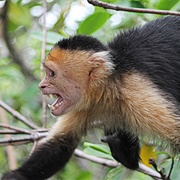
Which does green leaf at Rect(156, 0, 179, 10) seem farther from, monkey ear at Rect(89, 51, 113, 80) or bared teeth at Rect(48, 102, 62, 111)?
bared teeth at Rect(48, 102, 62, 111)

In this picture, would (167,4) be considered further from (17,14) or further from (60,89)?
(17,14)

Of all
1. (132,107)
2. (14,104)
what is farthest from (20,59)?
(132,107)

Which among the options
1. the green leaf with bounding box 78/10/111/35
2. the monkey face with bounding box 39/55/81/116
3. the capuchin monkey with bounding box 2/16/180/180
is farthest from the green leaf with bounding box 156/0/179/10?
the monkey face with bounding box 39/55/81/116

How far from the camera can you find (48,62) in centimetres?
243

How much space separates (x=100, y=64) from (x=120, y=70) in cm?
10

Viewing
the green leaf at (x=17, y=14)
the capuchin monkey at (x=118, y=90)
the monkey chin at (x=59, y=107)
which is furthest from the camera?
the green leaf at (x=17, y=14)

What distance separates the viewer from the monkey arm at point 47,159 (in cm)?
249

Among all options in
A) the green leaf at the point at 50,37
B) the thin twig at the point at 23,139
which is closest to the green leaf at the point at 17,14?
the green leaf at the point at 50,37

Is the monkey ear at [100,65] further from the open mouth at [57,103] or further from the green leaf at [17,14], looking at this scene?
the green leaf at [17,14]

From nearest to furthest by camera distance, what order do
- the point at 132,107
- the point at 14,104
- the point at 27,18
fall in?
the point at 132,107 < the point at 27,18 < the point at 14,104

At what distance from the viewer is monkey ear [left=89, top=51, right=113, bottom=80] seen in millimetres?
2357

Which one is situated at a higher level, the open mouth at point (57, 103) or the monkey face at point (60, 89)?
the monkey face at point (60, 89)

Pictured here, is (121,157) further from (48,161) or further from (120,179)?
(48,161)

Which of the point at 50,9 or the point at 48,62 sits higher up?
the point at 48,62
